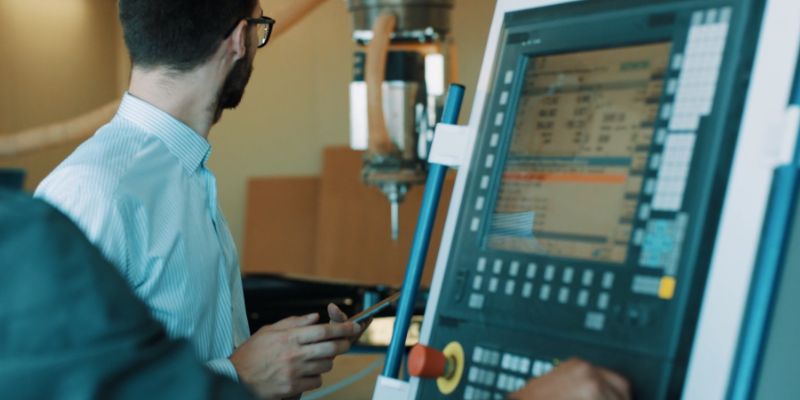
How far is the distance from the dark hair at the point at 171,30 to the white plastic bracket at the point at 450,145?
25.9 inches

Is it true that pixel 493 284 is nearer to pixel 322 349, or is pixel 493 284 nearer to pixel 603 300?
pixel 603 300

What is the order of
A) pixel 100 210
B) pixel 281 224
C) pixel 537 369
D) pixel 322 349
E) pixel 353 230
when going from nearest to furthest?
pixel 537 369 < pixel 100 210 < pixel 322 349 < pixel 353 230 < pixel 281 224

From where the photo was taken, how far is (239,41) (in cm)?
164

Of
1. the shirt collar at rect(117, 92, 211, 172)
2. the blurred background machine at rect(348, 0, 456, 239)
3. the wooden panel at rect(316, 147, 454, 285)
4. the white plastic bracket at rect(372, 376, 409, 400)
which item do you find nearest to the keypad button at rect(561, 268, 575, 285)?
the white plastic bracket at rect(372, 376, 409, 400)

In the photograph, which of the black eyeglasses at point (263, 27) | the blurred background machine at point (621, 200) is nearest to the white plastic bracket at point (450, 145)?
the blurred background machine at point (621, 200)

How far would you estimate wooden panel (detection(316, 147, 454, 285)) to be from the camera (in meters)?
5.11

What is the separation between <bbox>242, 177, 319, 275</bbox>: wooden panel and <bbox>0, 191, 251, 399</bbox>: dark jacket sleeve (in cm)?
495

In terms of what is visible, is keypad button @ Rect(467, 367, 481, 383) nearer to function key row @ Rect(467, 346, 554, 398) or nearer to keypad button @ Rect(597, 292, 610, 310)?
function key row @ Rect(467, 346, 554, 398)

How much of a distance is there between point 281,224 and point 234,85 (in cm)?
402

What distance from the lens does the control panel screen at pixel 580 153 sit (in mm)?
867

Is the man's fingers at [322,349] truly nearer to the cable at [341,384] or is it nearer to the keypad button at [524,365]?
the keypad button at [524,365]

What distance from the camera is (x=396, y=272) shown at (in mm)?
5062

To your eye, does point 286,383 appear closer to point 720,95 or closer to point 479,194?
point 479,194

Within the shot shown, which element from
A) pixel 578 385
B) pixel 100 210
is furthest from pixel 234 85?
pixel 578 385
